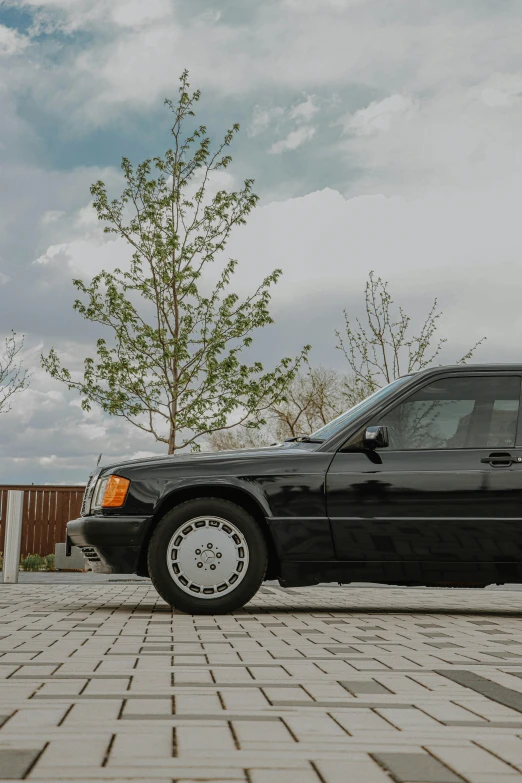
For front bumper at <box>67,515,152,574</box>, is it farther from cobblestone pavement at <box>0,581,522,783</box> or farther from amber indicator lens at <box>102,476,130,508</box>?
cobblestone pavement at <box>0,581,522,783</box>

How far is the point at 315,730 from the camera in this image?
339cm

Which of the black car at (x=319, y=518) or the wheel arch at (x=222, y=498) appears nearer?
the black car at (x=319, y=518)

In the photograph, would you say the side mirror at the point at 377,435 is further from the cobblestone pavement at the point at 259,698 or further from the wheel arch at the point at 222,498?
the cobblestone pavement at the point at 259,698

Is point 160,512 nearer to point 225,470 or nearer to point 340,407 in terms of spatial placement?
point 225,470

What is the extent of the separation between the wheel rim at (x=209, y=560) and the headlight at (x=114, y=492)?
0.48 metres

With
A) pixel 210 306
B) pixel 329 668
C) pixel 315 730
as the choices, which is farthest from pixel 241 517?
pixel 210 306

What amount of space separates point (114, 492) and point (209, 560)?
2.78 feet

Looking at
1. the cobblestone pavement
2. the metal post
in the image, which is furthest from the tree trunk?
the cobblestone pavement

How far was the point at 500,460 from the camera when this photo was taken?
24.4 feet

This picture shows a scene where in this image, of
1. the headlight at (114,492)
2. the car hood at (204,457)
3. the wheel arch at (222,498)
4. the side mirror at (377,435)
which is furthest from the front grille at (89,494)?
the side mirror at (377,435)

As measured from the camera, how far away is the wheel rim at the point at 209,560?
7.28 meters

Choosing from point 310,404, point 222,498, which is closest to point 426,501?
point 222,498

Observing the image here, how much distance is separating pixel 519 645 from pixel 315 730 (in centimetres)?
290

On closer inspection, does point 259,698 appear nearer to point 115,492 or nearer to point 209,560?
point 209,560
